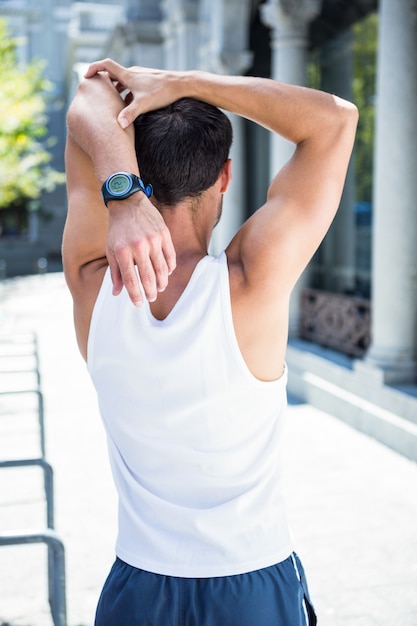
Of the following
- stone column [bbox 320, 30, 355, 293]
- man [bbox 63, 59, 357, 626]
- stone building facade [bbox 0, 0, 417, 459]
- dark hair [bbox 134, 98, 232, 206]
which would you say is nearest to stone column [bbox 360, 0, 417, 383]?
stone building facade [bbox 0, 0, 417, 459]

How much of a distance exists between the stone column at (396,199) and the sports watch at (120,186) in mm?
6126

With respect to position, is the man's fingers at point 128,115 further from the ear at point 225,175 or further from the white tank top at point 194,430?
the white tank top at point 194,430

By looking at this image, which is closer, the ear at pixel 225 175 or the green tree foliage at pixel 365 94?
the ear at pixel 225 175

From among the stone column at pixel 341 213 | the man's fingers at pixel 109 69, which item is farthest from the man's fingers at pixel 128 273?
the stone column at pixel 341 213

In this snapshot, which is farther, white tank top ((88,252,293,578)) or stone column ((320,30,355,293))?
stone column ((320,30,355,293))

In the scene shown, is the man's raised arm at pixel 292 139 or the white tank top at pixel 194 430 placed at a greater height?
the man's raised arm at pixel 292 139

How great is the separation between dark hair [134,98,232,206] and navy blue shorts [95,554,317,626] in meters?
0.86

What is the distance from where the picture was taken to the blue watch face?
61.5 inches

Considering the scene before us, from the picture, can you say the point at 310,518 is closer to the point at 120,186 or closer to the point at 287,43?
the point at 120,186

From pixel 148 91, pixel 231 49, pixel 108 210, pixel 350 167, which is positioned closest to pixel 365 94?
pixel 350 167

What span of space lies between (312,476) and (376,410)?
1336 millimetres

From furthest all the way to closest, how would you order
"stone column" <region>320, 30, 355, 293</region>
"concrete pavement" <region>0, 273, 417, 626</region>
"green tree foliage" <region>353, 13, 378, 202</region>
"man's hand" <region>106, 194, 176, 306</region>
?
"stone column" <region>320, 30, 355, 293</region>, "green tree foliage" <region>353, 13, 378, 202</region>, "concrete pavement" <region>0, 273, 417, 626</region>, "man's hand" <region>106, 194, 176, 306</region>

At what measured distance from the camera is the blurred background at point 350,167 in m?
7.31

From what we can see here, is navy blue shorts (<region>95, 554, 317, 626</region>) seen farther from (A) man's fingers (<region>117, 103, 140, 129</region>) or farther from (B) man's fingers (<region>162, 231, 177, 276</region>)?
(A) man's fingers (<region>117, 103, 140, 129</region>)
